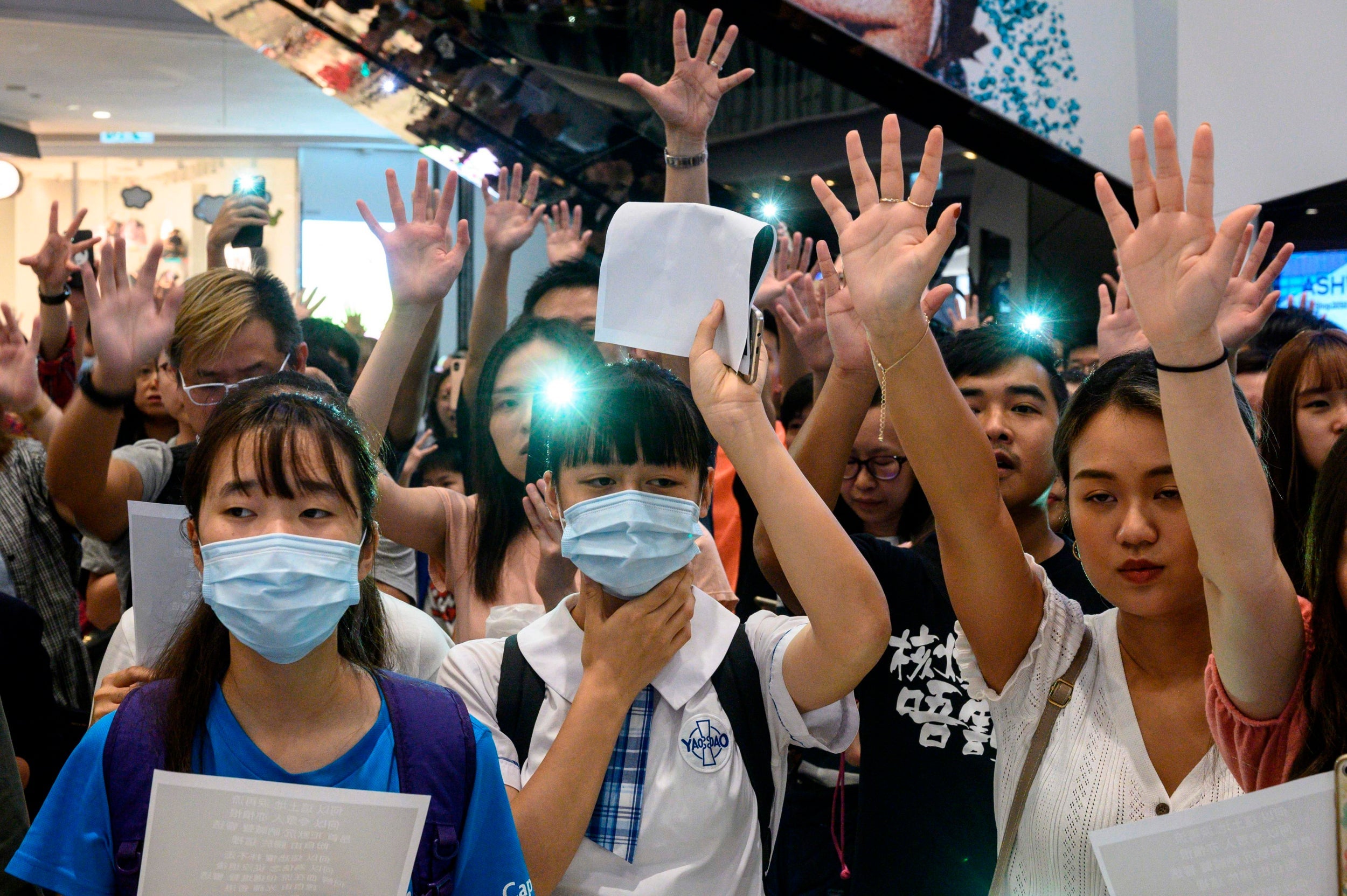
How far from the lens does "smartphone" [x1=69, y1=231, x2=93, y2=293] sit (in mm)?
3174

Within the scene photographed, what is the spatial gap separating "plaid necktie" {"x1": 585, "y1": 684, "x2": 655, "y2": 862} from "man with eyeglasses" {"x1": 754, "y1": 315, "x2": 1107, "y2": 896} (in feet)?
1.69

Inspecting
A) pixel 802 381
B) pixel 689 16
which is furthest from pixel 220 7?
pixel 802 381

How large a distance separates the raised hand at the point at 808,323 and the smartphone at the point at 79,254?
1.62 meters

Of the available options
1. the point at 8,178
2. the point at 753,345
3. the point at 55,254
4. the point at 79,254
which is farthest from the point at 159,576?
the point at 8,178

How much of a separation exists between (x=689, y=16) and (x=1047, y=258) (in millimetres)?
1860

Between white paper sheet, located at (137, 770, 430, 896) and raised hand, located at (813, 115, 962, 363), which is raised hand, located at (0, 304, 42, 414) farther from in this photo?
raised hand, located at (813, 115, 962, 363)

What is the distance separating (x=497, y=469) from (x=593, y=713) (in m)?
1.02

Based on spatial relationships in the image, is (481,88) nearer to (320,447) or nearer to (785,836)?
(785,836)

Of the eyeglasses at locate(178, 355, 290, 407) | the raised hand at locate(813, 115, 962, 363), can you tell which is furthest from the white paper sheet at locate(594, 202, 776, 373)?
the eyeglasses at locate(178, 355, 290, 407)

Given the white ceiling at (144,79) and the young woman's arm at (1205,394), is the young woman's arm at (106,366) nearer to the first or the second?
the young woman's arm at (1205,394)

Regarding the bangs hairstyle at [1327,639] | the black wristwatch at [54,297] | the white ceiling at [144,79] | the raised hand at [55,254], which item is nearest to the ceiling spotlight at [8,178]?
the white ceiling at [144,79]

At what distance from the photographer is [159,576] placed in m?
1.81

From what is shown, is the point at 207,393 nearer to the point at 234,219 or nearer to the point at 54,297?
the point at 234,219

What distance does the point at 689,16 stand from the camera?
4.93 metres
